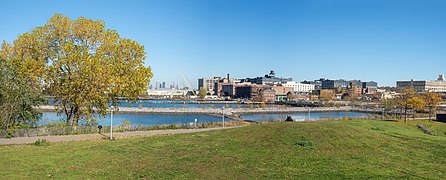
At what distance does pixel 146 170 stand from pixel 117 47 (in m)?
22.7

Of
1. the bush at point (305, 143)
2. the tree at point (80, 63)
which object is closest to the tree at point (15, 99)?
the tree at point (80, 63)

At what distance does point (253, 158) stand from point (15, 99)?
70.2 feet

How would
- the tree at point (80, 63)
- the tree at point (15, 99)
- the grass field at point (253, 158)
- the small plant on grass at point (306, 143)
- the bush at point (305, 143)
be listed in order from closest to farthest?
the grass field at point (253, 158)
the small plant on grass at point (306, 143)
the bush at point (305, 143)
the tree at point (15, 99)
the tree at point (80, 63)

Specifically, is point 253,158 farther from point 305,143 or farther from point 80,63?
point 80,63

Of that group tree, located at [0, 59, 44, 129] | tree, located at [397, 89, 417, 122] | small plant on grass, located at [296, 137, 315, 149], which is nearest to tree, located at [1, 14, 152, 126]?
tree, located at [0, 59, 44, 129]

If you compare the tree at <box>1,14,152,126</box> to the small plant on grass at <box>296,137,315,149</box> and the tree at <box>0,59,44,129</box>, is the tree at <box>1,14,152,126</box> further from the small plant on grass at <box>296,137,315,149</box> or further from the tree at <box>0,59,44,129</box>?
the small plant on grass at <box>296,137,315,149</box>

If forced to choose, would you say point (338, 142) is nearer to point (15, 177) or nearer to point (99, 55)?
point (15, 177)

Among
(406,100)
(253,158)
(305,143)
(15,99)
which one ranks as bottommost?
(253,158)

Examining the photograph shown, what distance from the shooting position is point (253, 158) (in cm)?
1678

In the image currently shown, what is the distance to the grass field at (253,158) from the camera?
13797 mm

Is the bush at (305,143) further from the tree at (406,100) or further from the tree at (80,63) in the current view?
the tree at (406,100)

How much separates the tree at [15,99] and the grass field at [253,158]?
27.3ft

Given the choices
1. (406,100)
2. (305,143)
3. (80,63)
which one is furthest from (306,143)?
(406,100)

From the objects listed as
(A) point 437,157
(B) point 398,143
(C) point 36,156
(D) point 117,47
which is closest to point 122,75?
(D) point 117,47
